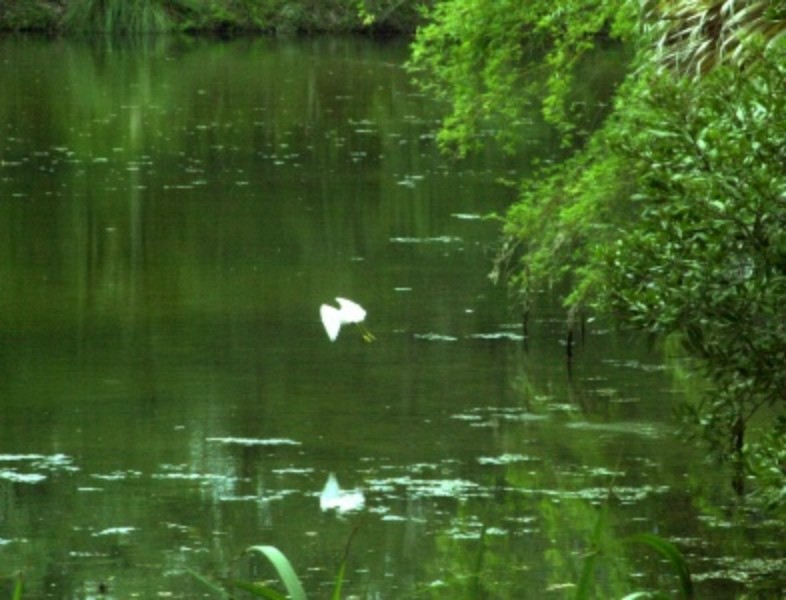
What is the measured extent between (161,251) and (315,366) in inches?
187

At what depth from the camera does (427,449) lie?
10508 mm

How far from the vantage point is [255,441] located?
34.8ft

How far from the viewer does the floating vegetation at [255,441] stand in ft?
34.6

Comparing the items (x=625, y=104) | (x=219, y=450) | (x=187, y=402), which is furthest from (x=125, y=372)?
(x=625, y=104)

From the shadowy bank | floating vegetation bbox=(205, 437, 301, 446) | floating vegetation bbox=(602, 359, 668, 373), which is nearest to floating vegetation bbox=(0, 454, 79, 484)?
floating vegetation bbox=(205, 437, 301, 446)

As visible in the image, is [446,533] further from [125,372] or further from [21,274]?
[21,274]

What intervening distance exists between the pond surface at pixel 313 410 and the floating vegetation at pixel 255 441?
2 centimetres

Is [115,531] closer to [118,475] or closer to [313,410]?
[118,475]

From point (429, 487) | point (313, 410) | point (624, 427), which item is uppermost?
point (313, 410)

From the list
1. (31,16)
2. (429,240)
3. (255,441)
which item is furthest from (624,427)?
(31,16)

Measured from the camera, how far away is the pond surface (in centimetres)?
868

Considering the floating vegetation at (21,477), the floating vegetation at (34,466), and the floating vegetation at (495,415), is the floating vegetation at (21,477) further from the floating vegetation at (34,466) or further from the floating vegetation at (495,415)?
the floating vegetation at (495,415)

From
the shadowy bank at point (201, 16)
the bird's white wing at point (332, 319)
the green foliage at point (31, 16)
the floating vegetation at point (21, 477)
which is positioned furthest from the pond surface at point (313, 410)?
the green foliage at point (31, 16)

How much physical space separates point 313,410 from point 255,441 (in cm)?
73
